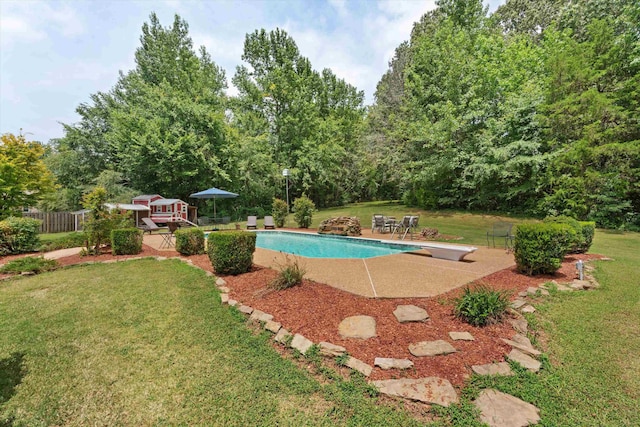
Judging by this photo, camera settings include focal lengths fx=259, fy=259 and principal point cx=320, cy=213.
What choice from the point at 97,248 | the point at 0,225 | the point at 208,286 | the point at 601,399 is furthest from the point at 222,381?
the point at 0,225

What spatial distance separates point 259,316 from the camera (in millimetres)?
3385

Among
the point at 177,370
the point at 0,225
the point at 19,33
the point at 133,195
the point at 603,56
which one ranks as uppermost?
the point at 603,56

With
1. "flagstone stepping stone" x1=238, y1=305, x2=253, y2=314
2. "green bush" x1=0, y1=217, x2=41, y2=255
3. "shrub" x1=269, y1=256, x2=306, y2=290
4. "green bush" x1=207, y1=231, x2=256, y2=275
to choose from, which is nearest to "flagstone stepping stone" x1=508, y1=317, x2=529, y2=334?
"shrub" x1=269, y1=256, x2=306, y2=290

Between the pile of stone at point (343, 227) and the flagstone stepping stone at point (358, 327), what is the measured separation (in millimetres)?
8011

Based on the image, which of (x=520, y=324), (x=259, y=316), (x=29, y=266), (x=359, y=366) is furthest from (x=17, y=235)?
(x=520, y=324)

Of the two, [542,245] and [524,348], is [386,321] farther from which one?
[542,245]

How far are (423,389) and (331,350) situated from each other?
2.91ft

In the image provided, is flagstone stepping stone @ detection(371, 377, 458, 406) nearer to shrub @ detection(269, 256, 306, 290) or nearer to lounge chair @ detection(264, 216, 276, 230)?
shrub @ detection(269, 256, 306, 290)

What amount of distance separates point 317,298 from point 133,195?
1824 cm

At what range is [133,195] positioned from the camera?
17.1 metres

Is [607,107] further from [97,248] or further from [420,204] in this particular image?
[97,248]

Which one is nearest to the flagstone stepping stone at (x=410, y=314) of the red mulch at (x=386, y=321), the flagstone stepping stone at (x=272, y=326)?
the red mulch at (x=386, y=321)

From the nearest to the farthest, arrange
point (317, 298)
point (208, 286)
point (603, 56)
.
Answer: point (317, 298) → point (208, 286) → point (603, 56)

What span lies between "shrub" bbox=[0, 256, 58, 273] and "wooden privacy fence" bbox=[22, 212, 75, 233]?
10.6 metres
